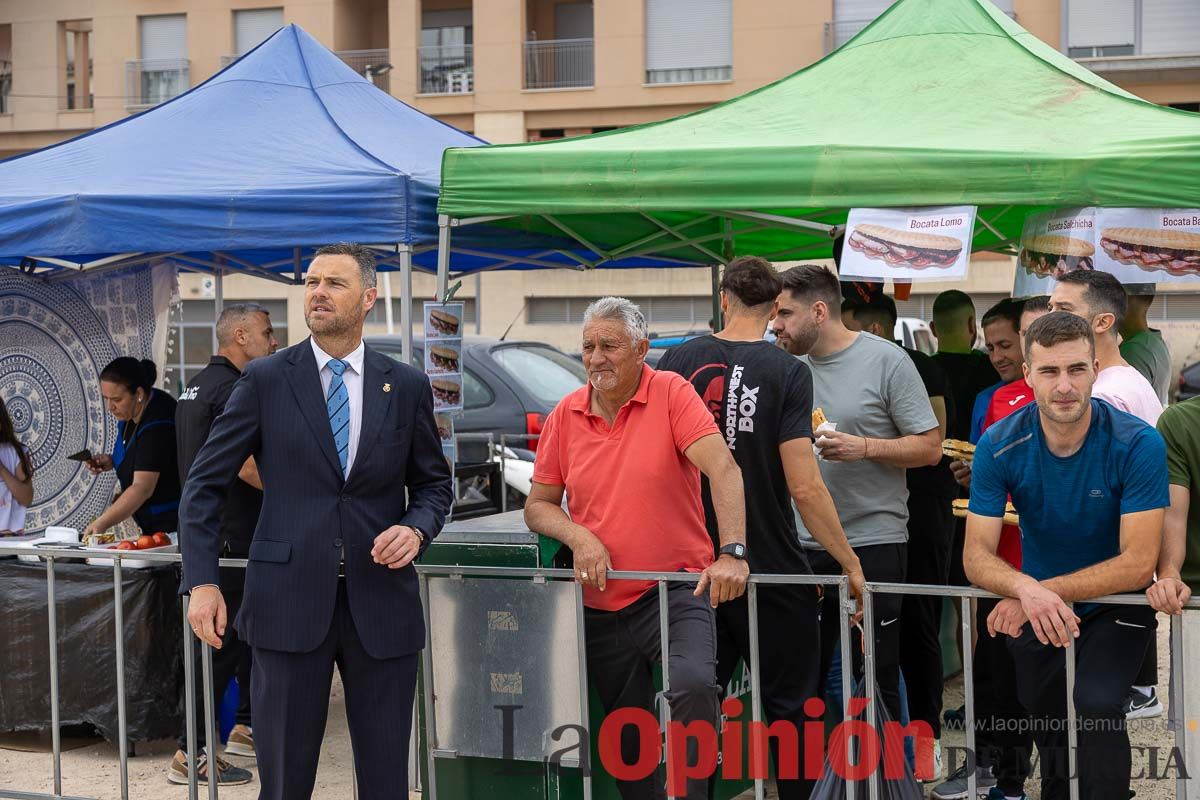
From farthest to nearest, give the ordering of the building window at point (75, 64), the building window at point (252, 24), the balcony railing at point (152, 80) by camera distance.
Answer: the building window at point (75, 64) < the balcony railing at point (152, 80) < the building window at point (252, 24)

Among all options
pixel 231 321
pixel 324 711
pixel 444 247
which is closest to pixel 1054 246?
pixel 444 247

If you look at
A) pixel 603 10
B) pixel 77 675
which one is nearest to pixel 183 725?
pixel 77 675

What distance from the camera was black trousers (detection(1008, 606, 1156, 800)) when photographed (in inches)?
146

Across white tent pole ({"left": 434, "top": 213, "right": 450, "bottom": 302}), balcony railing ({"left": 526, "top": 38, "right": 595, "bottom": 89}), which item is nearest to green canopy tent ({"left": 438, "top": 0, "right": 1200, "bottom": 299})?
white tent pole ({"left": 434, "top": 213, "right": 450, "bottom": 302})

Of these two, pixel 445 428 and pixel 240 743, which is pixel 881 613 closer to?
pixel 445 428

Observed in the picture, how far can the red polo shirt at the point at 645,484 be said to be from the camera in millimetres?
4156

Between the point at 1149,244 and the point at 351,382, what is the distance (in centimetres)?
308

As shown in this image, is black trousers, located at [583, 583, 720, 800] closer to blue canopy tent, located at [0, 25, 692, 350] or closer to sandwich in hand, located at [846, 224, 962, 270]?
sandwich in hand, located at [846, 224, 962, 270]

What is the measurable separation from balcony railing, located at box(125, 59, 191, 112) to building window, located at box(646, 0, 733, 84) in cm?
1223

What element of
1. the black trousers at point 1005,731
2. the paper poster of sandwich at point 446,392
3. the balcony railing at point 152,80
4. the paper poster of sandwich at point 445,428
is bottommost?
the black trousers at point 1005,731

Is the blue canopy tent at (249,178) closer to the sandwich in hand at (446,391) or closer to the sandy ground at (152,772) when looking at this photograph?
the sandwich in hand at (446,391)

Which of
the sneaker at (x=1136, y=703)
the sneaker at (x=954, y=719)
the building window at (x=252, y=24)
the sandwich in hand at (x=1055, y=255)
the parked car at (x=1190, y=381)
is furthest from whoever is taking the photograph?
the building window at (x=252, y=24)

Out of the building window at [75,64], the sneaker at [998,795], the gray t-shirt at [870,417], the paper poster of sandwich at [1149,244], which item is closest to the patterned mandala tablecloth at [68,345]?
the gray t-shirt at [870,417]

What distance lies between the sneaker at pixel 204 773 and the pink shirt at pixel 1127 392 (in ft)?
12.6
